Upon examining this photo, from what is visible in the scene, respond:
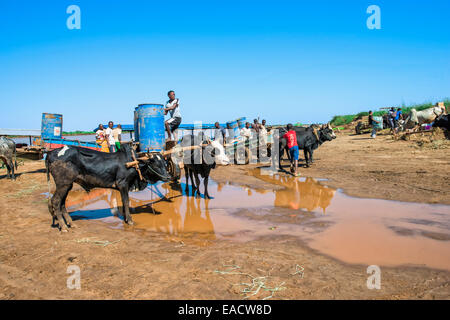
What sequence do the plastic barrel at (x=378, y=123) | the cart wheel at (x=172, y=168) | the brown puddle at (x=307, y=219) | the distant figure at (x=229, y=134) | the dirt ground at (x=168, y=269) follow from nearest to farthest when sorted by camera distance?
the dirt ground at (x=168, y=269)
the brown puddle at (x=307, y=219)
the cart wheel at (x=172, y=168)
the distant figure at (x=229, y=134)
the plastic barrel at (x=378, y=123)

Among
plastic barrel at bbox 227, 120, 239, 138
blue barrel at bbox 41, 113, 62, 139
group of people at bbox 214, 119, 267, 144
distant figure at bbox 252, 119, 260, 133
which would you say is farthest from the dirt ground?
plastic barrel at bbox 227, 120, 239, 138

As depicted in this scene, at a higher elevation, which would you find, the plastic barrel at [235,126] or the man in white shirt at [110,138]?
the plastic barrel at [235,126]

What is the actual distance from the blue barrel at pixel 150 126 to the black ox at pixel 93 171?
571 millimetres

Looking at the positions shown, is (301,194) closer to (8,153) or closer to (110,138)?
(110,138)

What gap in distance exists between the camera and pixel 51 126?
1360 centimetres

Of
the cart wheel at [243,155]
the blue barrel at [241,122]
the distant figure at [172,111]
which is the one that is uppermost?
the blue barrel at [241,122]

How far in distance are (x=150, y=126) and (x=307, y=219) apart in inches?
181

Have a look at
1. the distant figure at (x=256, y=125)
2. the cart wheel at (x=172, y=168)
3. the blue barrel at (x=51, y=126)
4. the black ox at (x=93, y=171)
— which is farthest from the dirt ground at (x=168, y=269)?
the distant figure at (x=256, y=125)

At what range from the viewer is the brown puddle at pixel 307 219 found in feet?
15.8

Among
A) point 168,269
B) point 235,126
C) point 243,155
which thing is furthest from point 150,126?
point 235,126

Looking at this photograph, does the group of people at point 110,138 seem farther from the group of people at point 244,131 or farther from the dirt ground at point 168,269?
the dirt ground at point 168,269

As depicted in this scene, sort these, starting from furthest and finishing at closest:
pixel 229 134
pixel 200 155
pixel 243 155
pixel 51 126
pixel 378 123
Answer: pixel 378 123 → pixel 229 134 → pixel 243 155 → pixel 51 126 → pixel 200 155

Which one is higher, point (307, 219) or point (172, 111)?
point (172, 111)
